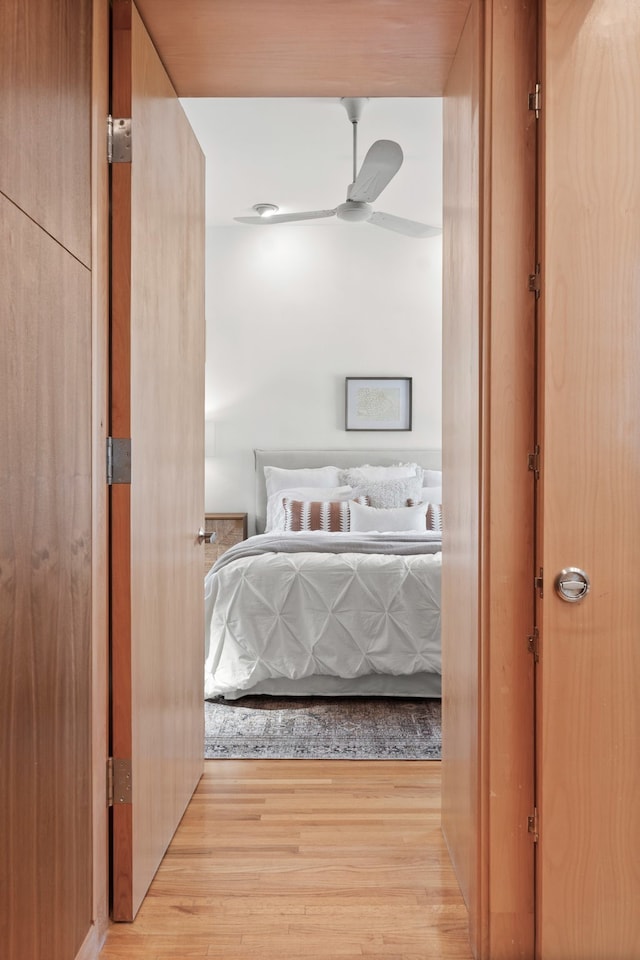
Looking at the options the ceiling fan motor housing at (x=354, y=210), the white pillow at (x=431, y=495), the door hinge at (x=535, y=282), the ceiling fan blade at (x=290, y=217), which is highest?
the ceiling fan blade at (x=290, y=217)

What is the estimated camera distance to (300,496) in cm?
516

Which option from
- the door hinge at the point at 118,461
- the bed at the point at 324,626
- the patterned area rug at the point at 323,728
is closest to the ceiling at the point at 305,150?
the bed at the point at 324,626

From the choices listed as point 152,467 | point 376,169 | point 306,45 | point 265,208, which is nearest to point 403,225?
point 376,169

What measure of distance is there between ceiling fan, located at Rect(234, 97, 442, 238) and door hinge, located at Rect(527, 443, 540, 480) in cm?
201

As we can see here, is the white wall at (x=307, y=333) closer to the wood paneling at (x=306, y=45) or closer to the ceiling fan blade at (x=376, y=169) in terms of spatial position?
the ceiling fan blade at (x=376, y=169)

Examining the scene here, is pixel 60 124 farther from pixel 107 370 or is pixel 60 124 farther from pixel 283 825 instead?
pixel 283 825

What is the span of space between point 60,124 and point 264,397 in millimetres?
4249

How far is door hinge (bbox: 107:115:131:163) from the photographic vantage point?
5.81 feet

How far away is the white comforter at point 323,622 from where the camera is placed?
3447 millimetres

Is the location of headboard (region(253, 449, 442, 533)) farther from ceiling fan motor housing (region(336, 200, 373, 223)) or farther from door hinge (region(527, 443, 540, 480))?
door hinge (region(527, 443, 540, 480))

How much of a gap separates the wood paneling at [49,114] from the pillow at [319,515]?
3.31m

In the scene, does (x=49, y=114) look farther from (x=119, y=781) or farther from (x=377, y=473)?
(x=377, y=473)

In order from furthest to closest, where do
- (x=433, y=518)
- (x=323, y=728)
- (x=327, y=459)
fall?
1. (x=327, y=459)
2. (x=433, y=518)
3. (x=323, y=728)

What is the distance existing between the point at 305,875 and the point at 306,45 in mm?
2312
